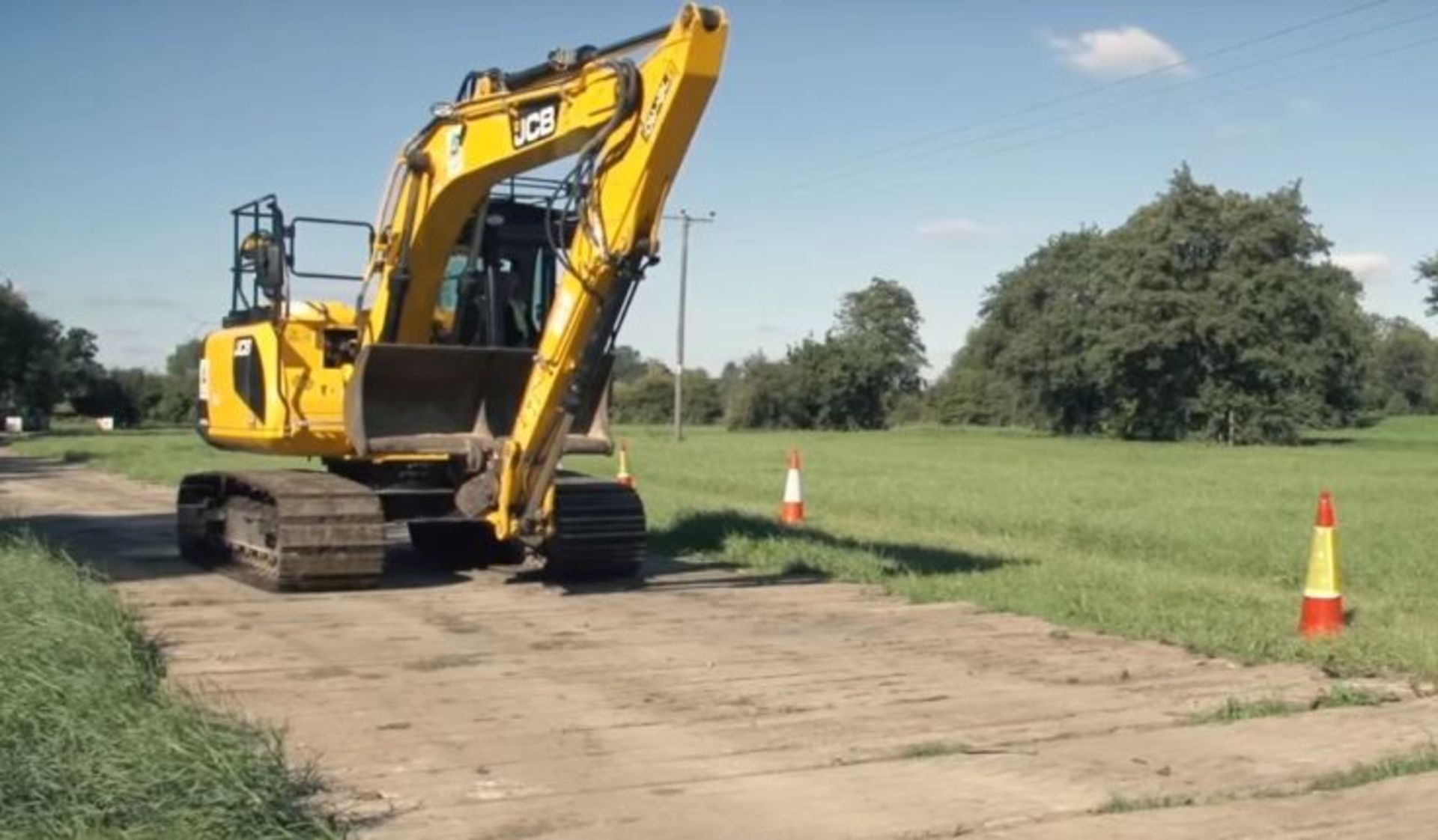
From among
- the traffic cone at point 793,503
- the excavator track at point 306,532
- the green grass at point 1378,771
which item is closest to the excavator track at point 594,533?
the excavator track at point 306,532

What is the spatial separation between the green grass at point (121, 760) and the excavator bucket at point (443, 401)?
4.48 m

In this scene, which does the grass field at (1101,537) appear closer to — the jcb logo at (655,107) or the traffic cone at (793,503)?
the traffic cone at (793,503)

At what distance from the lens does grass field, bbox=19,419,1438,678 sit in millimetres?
10016

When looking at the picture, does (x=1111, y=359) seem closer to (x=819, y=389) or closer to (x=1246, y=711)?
(x=819, y=389)

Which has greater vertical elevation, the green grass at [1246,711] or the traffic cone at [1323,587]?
the traffic cone at [1323,587]

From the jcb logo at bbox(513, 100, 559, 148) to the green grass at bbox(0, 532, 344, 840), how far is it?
16.4ft

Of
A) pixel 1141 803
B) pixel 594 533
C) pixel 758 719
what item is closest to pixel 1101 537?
pixel 594 533

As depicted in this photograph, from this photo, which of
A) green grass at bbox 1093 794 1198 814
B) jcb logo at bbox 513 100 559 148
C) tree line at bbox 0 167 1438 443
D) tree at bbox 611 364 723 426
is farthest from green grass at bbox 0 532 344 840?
tree at bbox 611 364 723 426

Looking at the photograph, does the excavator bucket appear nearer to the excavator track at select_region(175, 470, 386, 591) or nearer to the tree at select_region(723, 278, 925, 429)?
the excavator track at select_region(175, 470, 386, 591)

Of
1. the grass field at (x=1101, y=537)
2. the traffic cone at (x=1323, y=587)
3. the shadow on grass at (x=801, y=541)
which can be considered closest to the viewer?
the traffic cone at (x=1323, y=587)

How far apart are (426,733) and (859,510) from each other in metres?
13.8

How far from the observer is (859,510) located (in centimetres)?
2022

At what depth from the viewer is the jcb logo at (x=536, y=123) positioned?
10.8m

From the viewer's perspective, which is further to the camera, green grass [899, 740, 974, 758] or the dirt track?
green grass [899, 740, 974, 758]
